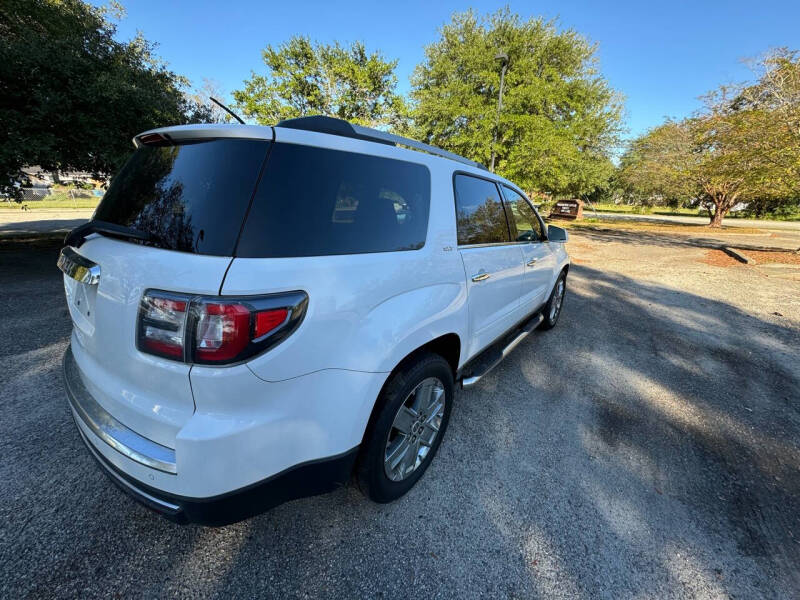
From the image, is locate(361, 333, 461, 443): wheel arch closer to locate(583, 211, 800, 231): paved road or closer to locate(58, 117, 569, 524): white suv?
locate(58, 117, 569, 524): white suv

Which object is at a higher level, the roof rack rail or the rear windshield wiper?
the roof rack rail

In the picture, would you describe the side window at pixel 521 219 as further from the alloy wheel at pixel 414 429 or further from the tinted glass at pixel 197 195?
the tinted glass at pixel 197 195

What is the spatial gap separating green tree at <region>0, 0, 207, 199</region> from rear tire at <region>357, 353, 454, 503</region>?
7.14 metres

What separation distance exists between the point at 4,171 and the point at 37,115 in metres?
1.16

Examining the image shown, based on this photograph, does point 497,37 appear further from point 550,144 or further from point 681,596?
point 681,596

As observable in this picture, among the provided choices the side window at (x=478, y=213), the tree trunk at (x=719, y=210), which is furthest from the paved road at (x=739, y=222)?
the side window at (x=478, y=213)

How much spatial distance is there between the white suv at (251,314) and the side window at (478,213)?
408mm

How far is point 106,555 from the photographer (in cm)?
157

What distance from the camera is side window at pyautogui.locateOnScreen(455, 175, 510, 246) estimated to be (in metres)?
2.21

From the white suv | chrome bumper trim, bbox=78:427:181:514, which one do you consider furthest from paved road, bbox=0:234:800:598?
chrome bumper trim, bbox=78:427:181:514

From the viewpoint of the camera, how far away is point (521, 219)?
10.9ft

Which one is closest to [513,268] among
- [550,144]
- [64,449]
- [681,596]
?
[681,596]

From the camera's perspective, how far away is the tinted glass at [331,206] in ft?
4.11

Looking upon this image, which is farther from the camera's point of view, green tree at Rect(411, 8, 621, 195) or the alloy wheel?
green tree at Rect(411, 8, 621, 195)
